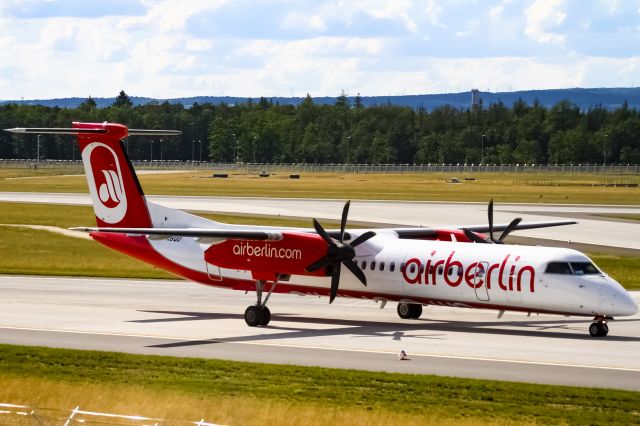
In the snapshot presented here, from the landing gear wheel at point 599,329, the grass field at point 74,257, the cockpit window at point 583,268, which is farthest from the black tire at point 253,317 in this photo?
the grass field at point 74,257

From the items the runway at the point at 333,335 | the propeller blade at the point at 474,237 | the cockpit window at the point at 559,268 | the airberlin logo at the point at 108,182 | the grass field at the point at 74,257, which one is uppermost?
the airberlin logo at the point at 108,182

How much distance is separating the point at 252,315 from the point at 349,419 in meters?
14.3

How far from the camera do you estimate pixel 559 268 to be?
32.2 meters

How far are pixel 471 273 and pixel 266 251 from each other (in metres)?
6.78

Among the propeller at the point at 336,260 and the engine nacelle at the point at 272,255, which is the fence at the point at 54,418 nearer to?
the propeller at the point at 336,260

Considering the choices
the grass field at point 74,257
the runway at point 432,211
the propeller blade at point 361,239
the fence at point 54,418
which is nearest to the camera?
the fence at point 54,418

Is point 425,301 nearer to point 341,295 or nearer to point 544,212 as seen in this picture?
point 341,295

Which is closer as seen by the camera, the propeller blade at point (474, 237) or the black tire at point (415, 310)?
the propeller blade at point (474, 237)

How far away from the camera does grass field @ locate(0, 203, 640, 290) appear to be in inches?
2125

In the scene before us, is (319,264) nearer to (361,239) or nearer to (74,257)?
(361,239)

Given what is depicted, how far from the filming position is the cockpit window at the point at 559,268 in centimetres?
3206

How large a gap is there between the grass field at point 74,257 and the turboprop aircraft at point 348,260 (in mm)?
13962

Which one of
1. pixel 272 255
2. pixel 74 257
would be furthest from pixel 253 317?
pixel 74 257

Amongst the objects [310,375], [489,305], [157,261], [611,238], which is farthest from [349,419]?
[611,238]
